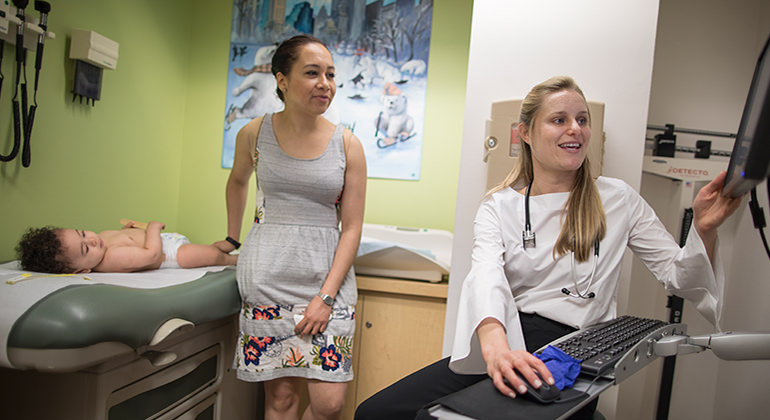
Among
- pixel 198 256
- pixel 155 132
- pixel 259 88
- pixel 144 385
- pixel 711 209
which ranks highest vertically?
pixel 259 88

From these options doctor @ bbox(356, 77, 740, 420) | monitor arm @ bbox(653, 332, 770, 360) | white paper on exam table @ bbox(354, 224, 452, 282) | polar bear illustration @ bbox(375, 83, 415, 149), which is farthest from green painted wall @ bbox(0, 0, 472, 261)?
monitor arm @ bbox(653, 332, 770, 360)

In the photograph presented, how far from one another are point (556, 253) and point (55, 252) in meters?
1.56

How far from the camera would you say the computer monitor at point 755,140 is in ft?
2.28

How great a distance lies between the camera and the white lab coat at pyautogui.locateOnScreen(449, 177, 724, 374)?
113cm

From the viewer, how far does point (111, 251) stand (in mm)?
1641

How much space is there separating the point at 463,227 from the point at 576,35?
0.84 metres

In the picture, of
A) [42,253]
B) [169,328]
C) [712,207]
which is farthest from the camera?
[42,253]

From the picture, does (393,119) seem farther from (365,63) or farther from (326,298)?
(326,298)

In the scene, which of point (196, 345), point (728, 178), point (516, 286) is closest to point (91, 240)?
point (196, 345)

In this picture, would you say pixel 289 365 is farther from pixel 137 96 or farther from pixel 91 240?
pixel 137 96

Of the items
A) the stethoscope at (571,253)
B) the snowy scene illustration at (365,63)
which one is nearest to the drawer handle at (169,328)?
the stethoscope at (571,253)

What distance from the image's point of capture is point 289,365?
162 centimetres

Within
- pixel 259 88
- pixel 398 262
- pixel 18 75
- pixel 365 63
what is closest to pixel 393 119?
pixel 365 63

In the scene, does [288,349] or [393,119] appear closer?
[288,349]
